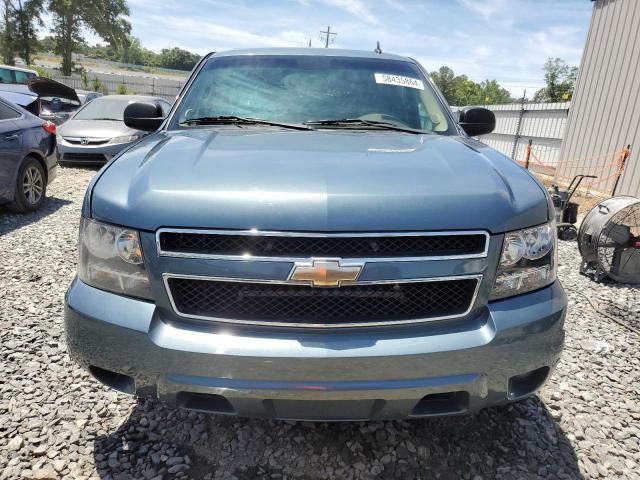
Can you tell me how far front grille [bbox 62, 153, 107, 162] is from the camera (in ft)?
30.6

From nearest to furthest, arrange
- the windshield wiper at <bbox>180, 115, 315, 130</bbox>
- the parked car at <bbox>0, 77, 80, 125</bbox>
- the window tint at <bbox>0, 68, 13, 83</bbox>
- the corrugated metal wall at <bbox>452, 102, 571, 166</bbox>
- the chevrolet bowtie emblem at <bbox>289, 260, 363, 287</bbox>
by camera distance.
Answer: the chevrolet bowtie emblem at <bbox>289, 260, 363, 287</bbox>, the windshield wiper at <bbox>180, 115, 315, 130</bbox>, the parked car at <bbox>0, 77, 80, 125</bbox>, the corrugated metal wall at <bbox>452, 102, 571, 166</bbox>, the window tint at <bbox>0, 68, 13, 83</bbox>

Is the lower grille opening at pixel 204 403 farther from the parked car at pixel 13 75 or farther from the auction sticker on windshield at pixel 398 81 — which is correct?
the parked car at pixel 13 75

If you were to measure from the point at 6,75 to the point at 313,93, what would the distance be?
17.0m

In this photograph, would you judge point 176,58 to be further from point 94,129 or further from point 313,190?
point 313,190

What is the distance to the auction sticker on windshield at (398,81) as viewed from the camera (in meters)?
3.05

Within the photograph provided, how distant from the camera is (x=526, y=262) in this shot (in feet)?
5.80

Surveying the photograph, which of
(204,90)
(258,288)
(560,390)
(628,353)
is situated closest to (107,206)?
(258,288)

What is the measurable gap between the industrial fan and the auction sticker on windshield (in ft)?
9.00

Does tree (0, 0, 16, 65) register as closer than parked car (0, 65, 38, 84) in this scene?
No

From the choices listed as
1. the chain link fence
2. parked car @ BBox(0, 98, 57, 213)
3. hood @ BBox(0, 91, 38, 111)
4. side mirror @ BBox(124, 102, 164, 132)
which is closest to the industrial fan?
side mirror @ BBox(124, 102, 164, 132)

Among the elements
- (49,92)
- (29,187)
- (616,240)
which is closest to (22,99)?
(29,187)

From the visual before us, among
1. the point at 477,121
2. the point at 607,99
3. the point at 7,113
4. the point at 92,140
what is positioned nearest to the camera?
the point at 477,121

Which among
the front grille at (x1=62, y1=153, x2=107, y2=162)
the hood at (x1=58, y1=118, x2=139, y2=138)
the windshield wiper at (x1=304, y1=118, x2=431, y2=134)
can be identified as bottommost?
the front grille at (x1=62, y1=153, x2=107, y2=162)

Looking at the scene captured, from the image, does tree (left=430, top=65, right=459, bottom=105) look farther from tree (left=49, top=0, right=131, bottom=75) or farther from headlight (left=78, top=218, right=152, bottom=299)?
headlight (left=78, top=218, right=152, bottom=299)
